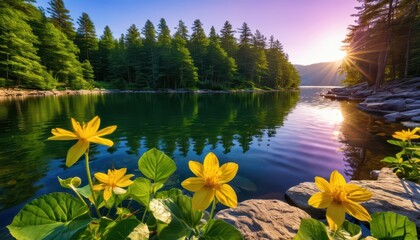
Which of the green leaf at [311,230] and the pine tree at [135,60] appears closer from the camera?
the green leaf at [311,230]

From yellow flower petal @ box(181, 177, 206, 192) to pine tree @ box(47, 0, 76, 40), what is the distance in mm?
68161

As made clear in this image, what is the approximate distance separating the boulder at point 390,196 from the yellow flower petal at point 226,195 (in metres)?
3.49

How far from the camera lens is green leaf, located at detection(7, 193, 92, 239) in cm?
99

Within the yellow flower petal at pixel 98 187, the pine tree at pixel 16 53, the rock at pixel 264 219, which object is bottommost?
the rock at pixel 264 219

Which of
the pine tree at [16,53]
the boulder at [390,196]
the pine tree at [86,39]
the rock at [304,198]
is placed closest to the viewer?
the boulder at [390,196]

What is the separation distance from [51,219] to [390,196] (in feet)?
15.6

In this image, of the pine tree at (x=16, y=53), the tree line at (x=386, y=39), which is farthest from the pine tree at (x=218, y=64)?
the pine tree at (x=16, y=53)

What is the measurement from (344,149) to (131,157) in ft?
25.1

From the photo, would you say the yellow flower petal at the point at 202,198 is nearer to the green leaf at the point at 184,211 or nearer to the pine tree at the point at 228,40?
the green leaf at the point at 184,211

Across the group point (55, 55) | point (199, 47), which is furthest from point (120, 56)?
point (199, 47)

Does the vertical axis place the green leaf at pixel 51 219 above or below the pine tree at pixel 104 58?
below

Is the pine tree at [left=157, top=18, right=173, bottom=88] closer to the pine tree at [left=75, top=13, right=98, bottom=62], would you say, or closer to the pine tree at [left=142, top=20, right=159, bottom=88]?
the pine tree at [left=142, top=20, right=159, bottom=88]

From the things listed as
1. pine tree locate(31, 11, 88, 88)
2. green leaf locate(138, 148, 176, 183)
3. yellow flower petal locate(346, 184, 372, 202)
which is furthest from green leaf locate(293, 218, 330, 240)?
pine tree locate(31, 11, 88, 88)

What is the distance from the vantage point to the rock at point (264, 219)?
2.68 m
